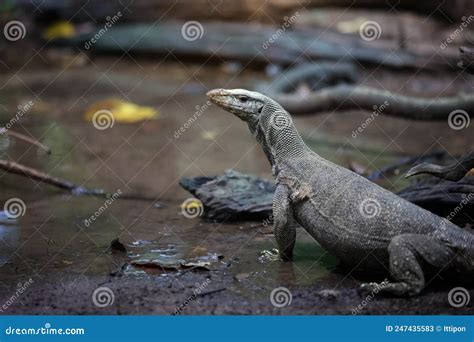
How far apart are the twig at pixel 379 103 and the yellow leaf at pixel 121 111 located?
1.90 meters

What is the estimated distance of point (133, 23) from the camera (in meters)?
13.2

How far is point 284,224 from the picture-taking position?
509 centimetres

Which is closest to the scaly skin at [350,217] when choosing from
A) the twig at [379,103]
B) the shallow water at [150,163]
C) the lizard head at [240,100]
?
the lizard head at [240,100]

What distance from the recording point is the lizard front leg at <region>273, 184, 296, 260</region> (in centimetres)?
510

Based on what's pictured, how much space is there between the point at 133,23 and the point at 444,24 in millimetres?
5675

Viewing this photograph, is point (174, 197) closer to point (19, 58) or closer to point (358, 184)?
point (358, 184)

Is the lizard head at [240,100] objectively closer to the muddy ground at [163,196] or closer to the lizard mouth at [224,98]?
the lizard mouth at [224,98]

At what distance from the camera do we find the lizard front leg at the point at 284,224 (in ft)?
16.7

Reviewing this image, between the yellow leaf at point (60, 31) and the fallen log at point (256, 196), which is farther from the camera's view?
the yellow leaf at point (60, 31)

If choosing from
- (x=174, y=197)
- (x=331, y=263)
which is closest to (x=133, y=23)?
(x=174, y=197)

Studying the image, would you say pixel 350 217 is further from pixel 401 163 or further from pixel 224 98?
pixel 401 163

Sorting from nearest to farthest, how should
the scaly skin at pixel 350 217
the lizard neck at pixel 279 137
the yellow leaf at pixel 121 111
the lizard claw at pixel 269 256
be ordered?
the scaly skin at pixel 350 217 < the lizard claw at pixel 269 256 < the lizard neck at pixel 279 137 < the yellow leaf at pixel 121 111

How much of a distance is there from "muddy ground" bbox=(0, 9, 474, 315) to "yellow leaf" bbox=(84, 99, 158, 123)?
0.16 metres

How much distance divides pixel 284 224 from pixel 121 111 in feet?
15.4
